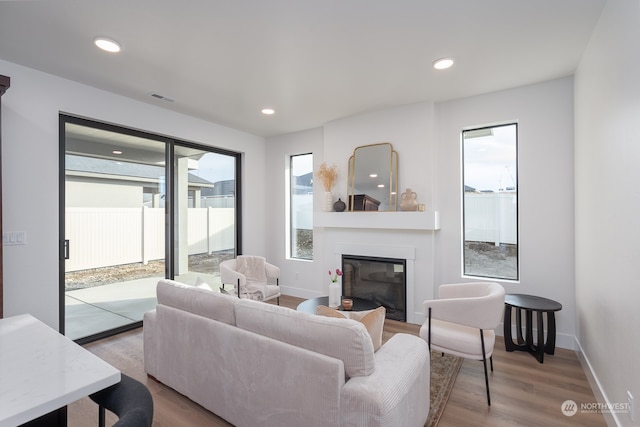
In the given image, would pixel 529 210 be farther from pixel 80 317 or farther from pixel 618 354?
pixel 80 317

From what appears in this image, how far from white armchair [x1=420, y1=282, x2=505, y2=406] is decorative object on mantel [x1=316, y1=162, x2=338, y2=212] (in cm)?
226

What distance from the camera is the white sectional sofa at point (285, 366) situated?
141cm

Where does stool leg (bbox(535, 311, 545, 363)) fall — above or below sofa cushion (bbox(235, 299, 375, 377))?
below

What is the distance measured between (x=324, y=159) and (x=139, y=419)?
4001 mm

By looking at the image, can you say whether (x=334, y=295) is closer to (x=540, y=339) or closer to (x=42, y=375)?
Result: (x=540, y=339)

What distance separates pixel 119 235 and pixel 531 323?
443 cm

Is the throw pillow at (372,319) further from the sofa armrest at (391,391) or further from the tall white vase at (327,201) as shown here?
the tall white vase at (327,201)

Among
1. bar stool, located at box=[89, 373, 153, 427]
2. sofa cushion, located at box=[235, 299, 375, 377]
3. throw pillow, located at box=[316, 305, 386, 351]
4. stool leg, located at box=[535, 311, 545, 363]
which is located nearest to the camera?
bar stool, located at box=[89, 373, 153, 427]

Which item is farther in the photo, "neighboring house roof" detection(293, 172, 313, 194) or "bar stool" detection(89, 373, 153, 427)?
"neighboring house roof" detection(293, 172, 313, 194)

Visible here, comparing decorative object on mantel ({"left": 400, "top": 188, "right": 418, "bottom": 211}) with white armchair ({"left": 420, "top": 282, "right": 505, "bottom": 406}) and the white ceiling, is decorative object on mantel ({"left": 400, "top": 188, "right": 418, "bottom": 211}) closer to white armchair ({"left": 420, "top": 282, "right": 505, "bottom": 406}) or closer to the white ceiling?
the white ceiling

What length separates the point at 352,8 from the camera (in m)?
1.95

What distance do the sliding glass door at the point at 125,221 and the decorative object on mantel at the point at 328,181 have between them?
1679 mm

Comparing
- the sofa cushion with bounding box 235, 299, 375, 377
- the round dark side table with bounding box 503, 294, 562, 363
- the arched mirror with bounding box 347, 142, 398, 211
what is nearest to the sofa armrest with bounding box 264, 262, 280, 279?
the arched mirror with bounding box 347, 142, 398, 211

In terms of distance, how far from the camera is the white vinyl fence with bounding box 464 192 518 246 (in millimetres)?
3322
